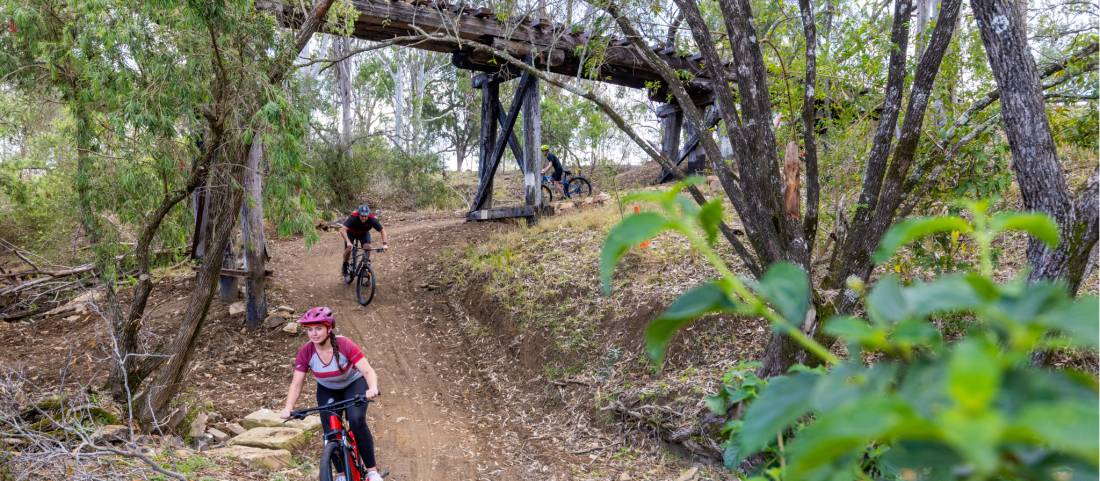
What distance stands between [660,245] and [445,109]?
22.0 m

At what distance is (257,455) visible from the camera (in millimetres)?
6188

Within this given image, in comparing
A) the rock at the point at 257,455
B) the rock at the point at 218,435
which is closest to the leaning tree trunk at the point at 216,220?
the rock at the point at 218,435

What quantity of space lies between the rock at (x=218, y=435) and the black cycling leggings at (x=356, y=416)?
2.56 metres

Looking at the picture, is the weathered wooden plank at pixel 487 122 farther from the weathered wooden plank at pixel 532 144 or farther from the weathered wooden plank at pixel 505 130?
the weathered wooden plank at pixel 532 144

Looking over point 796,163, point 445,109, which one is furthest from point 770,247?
point 445,109

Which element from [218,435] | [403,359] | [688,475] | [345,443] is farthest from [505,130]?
[345,443]

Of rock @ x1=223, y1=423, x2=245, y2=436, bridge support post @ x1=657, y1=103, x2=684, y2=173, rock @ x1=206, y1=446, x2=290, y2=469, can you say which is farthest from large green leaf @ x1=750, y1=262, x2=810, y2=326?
bridge support post @ x1=657, y1=103, x2=684, y2=173

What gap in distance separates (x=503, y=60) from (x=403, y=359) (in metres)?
5.51

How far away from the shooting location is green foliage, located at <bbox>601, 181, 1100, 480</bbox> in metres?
0.41

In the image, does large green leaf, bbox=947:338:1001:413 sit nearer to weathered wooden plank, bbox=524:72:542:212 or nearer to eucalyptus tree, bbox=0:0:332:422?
eucalyptus tree, bbox=0:0:332:422

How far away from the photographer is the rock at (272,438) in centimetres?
668

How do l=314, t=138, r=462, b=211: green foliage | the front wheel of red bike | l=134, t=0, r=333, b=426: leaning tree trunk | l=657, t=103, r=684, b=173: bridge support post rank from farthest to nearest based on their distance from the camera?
1. l=314, t=138, r=462, b=211: green foliage
2. l=657, t=103, r=684, b=173: bridge support post
3. l=134, t=0, r=333, b=426: leaning tree trunk
4. the front wheel of red bike

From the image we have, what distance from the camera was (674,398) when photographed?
22.1 feet

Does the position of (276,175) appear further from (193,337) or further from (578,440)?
(578,440)
